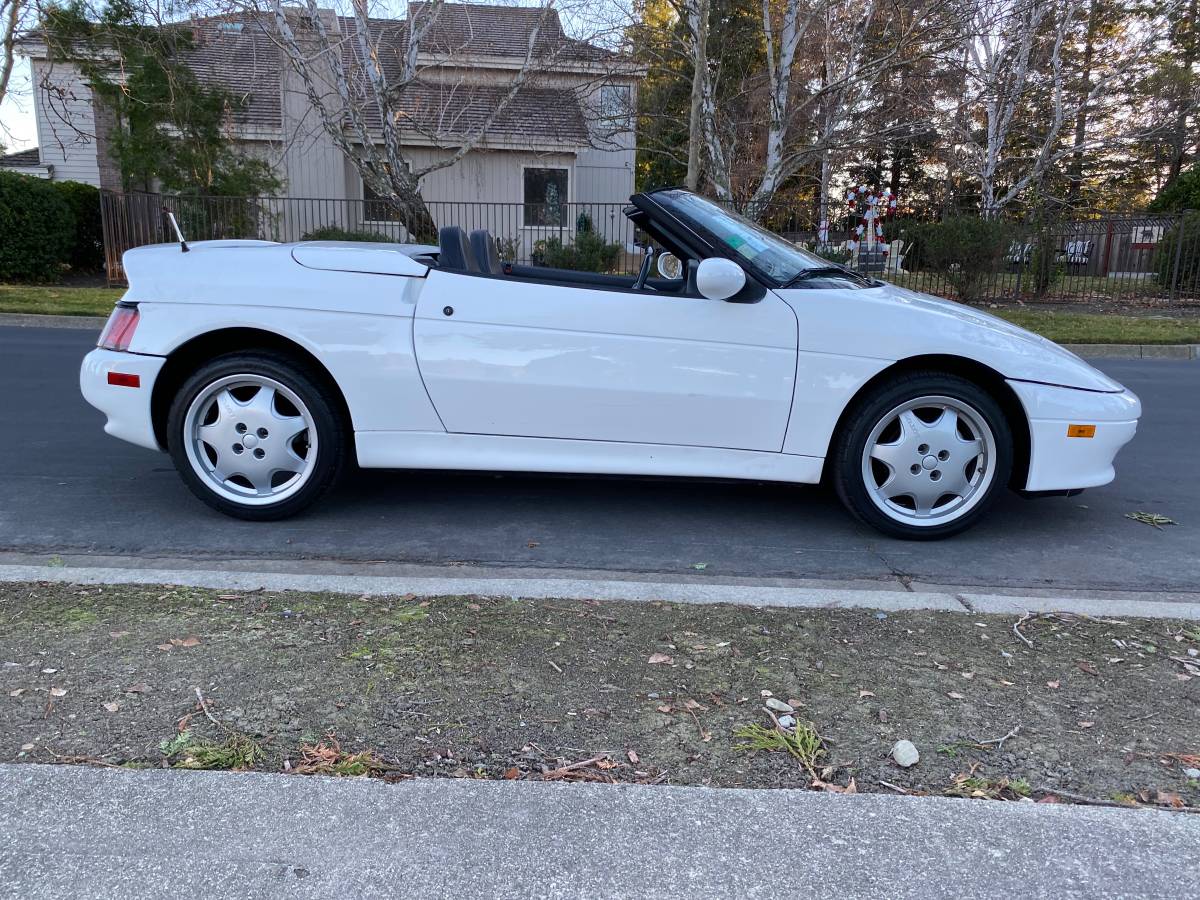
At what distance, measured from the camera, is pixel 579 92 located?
18.5 meters

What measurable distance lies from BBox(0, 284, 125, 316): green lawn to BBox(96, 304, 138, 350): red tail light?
32.5 ft

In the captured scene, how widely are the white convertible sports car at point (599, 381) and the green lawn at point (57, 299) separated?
33.8ft

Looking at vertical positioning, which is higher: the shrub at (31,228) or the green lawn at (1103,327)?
the shrub at (31,228)

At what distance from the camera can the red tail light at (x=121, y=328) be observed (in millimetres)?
4277

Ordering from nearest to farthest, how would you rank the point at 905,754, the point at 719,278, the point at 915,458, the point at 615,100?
the point at 905,754 → the point at 719,278 → the point at 915,458 → the point at 615,100

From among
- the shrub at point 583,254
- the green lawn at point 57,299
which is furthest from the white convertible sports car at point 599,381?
the shrub at point 583,254

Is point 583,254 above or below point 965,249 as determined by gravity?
Answer: below

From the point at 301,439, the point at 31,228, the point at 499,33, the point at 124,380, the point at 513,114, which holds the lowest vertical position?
the point at 301,439

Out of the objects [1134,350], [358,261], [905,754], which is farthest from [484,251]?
[1134,350]

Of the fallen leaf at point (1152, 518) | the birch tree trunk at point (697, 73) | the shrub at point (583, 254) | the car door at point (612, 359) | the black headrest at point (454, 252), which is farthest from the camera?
the shrub at point (583, 254)

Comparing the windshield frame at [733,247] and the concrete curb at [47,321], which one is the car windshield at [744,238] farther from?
the concrete curb at [47,321]

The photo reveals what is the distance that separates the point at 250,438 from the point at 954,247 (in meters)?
13.9

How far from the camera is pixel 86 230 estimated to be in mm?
19531

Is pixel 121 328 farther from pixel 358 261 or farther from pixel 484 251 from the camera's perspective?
pixel 484 251
